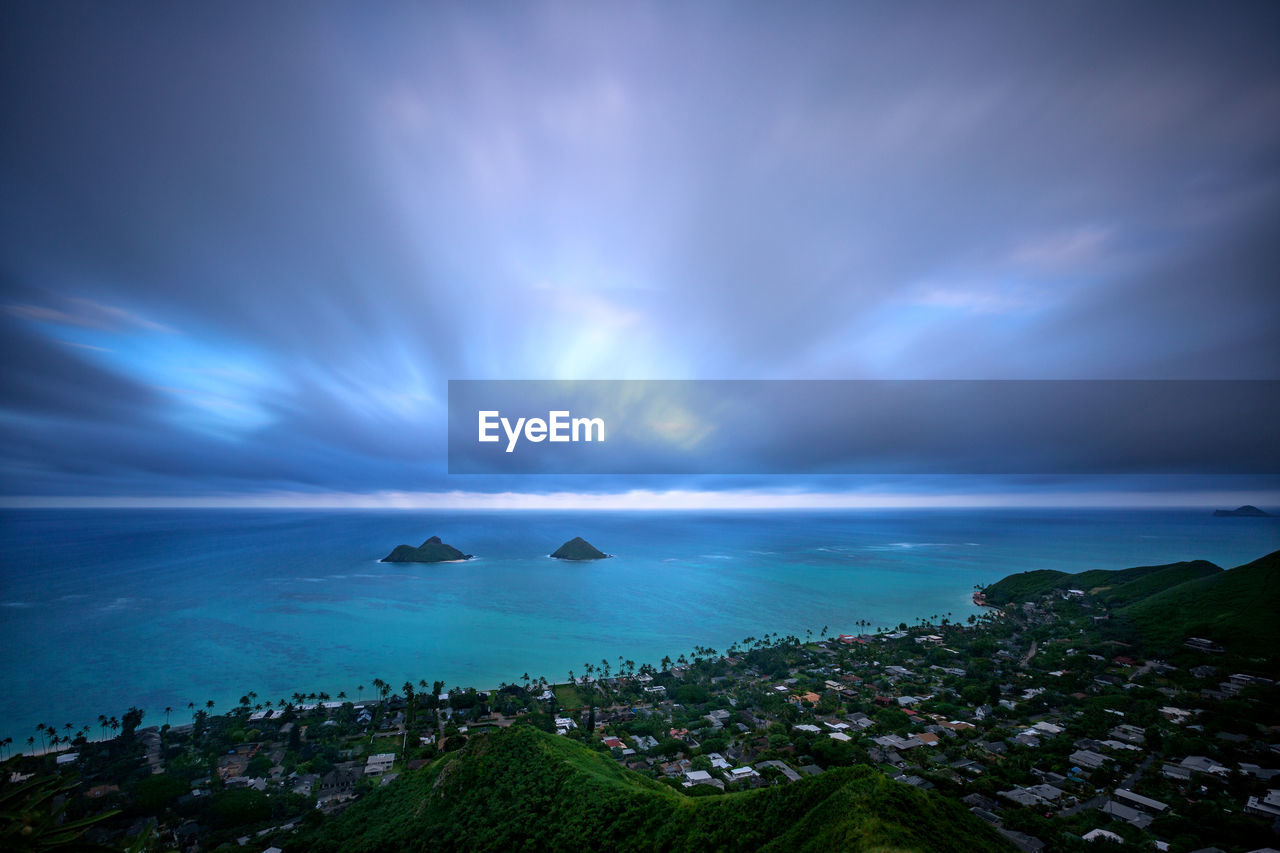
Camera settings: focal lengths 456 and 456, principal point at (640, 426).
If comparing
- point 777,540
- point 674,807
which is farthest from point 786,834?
point 777,540

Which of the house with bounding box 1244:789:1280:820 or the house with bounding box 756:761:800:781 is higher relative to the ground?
the house with bounding box 1244:789:1280:820

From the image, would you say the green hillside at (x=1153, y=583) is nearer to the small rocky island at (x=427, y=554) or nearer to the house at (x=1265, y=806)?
the house at (x=1265, y=806)

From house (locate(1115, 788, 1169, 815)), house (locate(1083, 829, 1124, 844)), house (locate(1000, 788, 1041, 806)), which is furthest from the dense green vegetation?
house (locate(1083, 829, 1124, 844))

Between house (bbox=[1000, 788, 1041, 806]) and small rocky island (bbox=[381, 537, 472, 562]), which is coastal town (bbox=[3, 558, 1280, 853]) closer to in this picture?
house (bbox=[1000, 788, 1041, 806])

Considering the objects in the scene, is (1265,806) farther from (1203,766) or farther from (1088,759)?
(1088,759)

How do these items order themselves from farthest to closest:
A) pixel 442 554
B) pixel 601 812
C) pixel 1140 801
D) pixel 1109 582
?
pixel 442 554 < pixel 1109 582 < pixel 1140 801 < pixel 601 812

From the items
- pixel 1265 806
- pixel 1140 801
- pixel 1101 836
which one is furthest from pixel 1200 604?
pixel 1101 836

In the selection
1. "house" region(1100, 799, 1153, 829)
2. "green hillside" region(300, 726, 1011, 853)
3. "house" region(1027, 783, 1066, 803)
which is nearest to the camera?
"green hillside" region(300, 726, 1011, 853)
